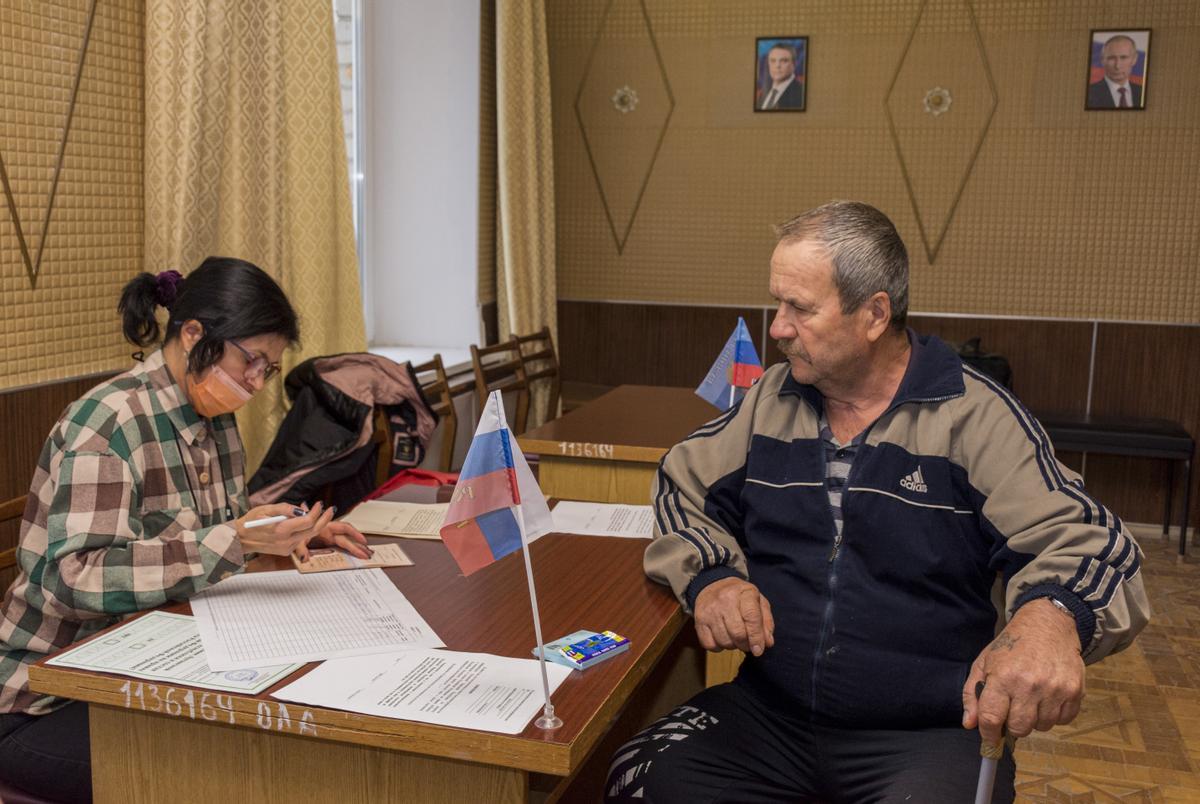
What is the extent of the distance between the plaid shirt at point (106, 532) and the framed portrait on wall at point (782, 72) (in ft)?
14.1

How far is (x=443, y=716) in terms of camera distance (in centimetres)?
138

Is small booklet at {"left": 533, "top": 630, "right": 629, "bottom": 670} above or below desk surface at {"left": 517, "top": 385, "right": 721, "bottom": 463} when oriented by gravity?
above

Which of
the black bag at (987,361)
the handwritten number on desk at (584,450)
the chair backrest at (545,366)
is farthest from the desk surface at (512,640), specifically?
the black bag at (987,361)

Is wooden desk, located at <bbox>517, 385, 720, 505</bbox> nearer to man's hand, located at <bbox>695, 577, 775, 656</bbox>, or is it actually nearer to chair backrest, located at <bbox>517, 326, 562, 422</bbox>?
man's hand, located at <bbox>695, 577, 775, 656</bbox>

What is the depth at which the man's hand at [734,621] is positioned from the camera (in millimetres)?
1782

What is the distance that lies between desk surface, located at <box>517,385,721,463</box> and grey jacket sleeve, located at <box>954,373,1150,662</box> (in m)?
1.31

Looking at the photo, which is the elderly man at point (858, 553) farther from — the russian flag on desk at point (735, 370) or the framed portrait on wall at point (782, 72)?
the framed portrait on wall at point (782, 72)

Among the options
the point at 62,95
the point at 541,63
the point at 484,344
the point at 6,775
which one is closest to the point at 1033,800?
the point at 6,775

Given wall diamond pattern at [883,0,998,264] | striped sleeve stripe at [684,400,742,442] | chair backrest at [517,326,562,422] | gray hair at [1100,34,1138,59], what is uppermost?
gray hair at [1100,34,1138,59]

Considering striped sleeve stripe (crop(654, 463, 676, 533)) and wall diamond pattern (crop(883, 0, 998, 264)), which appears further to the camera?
wall diamond pattern (crop(883, 0, 998, 264))

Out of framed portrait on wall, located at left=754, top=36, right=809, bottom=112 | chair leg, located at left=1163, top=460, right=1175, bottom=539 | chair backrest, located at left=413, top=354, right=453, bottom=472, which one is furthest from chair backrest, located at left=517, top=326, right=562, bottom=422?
chair leg, located at left=1163, top=460, right=1175, bottom=539

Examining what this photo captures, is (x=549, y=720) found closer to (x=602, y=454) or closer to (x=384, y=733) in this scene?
(x=384, y=733)

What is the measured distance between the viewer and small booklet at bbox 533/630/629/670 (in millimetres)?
1571

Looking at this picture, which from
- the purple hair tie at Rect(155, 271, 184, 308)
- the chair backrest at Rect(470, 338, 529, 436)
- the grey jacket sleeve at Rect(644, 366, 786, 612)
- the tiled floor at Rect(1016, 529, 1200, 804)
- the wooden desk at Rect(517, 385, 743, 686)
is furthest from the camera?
the chair backrest at Rect(470, 338, 529, 436)
